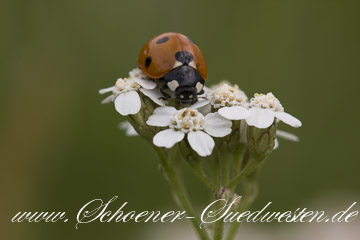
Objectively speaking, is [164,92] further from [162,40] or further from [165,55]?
[162,40]

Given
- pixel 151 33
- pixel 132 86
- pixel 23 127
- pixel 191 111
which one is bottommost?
pixel 191 111

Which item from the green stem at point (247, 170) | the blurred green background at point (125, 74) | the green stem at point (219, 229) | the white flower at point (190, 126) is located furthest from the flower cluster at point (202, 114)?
the blurred green background at point (125, 74)

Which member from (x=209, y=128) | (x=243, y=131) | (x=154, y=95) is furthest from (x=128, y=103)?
(x=243, y=131)

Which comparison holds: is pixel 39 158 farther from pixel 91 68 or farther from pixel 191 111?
pixel 191 111

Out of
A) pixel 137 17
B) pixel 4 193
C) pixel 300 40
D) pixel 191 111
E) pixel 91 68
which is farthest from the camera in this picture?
pixel 300 40

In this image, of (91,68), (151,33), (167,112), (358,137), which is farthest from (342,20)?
(167,112)

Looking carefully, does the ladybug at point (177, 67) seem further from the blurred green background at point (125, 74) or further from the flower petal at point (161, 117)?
the blurred green background at point (125, 74)

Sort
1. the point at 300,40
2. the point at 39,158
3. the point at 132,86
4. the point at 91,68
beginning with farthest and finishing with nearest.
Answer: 1. the point at 300,40
2. the point at 91,68
3. the point at 39,158
4. the point at 132,86
